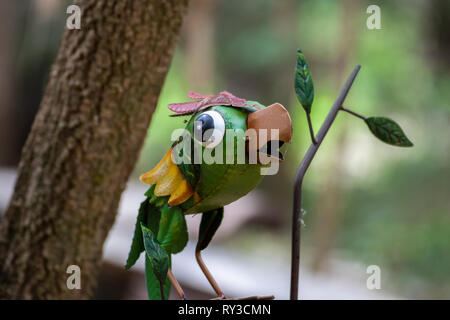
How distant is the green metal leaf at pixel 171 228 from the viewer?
0.45m

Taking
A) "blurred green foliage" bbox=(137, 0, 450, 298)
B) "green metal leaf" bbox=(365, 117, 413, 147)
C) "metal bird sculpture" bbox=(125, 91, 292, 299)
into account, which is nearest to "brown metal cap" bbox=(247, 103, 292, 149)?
"metal bird sculpture" bbox=(125, 91, 292, 299)

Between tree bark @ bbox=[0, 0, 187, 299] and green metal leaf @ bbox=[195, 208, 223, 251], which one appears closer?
green metal leaf @ bbox=[195, 208, 223, 251]

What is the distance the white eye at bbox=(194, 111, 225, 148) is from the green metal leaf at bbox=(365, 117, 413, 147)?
0.16m

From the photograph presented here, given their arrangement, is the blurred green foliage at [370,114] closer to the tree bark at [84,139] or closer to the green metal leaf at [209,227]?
the tree bark at [84,139]

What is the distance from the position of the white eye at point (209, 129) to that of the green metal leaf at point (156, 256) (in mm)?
100

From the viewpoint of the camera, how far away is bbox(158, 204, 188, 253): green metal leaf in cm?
45

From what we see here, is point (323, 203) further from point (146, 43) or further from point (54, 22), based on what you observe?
point (54, 22)

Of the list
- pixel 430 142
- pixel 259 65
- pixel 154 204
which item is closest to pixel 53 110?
pixel 154 204

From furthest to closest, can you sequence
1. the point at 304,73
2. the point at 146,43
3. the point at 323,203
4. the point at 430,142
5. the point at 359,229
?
the point at 359,229 < the point at 430,142 < the point at 323,203 < the point at 146,43 < the point at 304,73

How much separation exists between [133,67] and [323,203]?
179 centimetres

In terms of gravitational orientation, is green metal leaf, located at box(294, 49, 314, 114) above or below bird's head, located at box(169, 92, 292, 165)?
above

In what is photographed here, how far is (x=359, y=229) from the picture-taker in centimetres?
324

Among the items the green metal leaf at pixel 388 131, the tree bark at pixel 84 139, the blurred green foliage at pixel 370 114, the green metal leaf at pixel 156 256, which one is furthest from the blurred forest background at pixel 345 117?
the green metal leaf at pixel 156 256

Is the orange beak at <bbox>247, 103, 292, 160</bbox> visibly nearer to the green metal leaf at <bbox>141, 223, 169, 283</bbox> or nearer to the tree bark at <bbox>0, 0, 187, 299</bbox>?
the green metal leaf at <bbox>141, 223, 169, 283</bbox>
